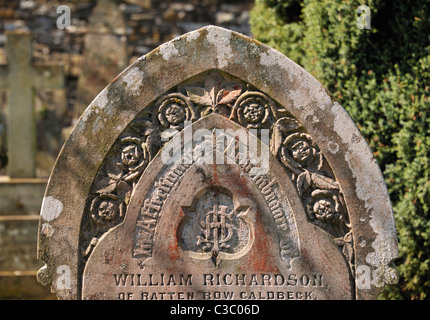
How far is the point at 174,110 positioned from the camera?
316 cm

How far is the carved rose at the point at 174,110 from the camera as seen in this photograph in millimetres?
3160

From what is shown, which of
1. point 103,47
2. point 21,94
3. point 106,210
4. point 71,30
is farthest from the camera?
point 71,30

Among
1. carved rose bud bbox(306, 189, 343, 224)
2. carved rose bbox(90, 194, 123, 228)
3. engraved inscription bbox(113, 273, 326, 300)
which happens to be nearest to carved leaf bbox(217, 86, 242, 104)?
carved rose bud bbox(306, 189, 343, 224)

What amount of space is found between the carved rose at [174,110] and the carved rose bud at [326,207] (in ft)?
2.70

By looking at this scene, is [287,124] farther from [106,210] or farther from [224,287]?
[106,210]

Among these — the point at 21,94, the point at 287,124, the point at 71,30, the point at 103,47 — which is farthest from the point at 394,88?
the point at 71,30

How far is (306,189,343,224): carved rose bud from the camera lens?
10.3 feet

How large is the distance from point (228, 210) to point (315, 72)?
2042mm

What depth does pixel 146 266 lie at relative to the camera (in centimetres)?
314

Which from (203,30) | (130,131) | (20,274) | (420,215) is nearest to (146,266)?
(130,131)

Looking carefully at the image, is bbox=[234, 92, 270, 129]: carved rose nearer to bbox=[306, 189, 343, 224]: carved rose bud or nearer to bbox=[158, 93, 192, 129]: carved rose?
bbox=[158, 93, 192, 129]: carved rose

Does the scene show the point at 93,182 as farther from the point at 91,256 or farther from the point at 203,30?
the point at 203,30

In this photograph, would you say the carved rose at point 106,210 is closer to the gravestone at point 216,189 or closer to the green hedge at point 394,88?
the gravestone at point 216,189

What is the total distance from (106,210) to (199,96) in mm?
805
